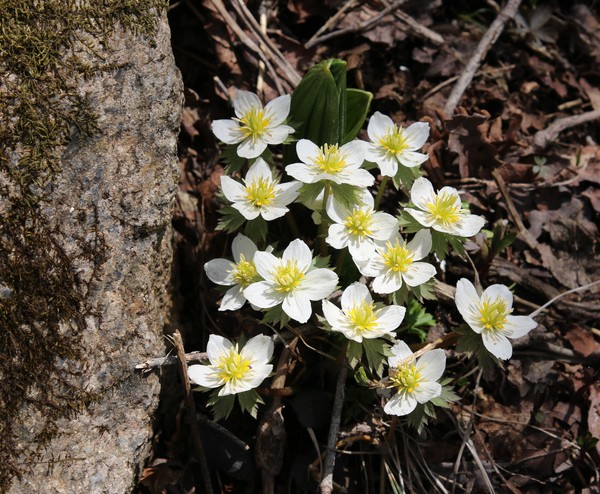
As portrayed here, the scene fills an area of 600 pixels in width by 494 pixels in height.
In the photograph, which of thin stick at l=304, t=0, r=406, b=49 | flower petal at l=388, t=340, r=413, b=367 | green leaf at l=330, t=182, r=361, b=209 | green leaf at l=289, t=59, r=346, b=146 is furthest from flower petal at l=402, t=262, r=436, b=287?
thin stick at l=304, t=0, r=406, b=49

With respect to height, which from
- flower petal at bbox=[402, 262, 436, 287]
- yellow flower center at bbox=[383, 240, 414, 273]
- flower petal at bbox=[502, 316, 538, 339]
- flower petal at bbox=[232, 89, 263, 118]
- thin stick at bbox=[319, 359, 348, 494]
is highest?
flower petal at bbox=[232, 89, 263, 118]

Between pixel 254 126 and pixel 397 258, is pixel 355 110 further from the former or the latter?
pixel 397 258

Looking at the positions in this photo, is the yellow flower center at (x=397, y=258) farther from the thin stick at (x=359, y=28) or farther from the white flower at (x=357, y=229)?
the thin stick at (x=359, y=28)

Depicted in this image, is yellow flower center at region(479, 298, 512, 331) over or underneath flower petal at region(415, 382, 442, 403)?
over

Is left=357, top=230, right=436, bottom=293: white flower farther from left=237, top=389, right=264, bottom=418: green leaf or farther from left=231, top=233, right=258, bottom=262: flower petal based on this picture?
left=237, top=389, right=264, bottom=418: green leaf

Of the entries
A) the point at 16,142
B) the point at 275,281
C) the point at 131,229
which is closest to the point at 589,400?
the point at 275,281

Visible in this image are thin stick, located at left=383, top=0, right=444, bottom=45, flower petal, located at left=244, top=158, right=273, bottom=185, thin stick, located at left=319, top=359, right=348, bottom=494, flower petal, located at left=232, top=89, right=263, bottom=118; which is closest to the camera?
thin stick, located at left=319, top=359, right=348, bottom=494

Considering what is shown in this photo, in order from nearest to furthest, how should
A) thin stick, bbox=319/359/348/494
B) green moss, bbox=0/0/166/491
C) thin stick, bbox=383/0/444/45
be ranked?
1. green moss, bbox=0/0/166/491
2. thin stick, bbox=319/359/348/494
3. thin stick, bbox=383/0/444/45
